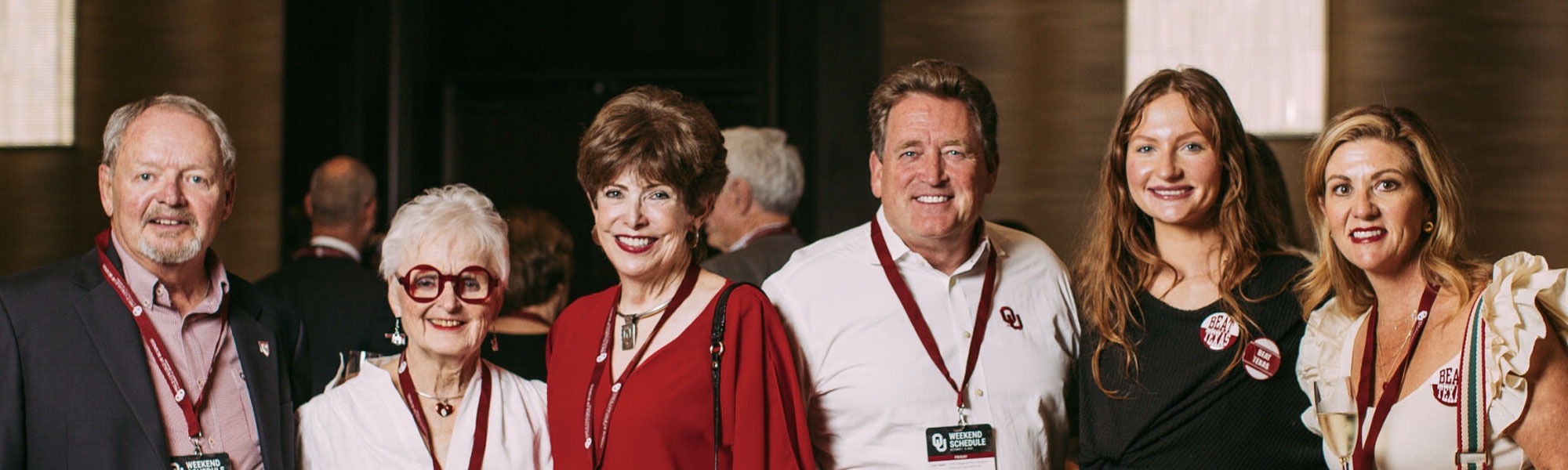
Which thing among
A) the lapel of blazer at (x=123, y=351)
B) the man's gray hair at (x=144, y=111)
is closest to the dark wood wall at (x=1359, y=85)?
the man's gray hair at (x=144, y=111)

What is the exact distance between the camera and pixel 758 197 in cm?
462

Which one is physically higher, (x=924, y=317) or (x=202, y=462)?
(x=924, y=317)

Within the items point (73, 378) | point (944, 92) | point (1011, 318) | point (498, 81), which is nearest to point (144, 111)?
point (73, 378)

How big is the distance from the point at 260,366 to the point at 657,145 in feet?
3.62

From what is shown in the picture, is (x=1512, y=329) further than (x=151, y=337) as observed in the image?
No

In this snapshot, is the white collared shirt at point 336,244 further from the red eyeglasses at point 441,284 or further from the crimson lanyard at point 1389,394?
the crimson lanyard at point 1389,394

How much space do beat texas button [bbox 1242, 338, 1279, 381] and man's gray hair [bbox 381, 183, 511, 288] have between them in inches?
66.4

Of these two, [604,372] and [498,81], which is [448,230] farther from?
[498,81]

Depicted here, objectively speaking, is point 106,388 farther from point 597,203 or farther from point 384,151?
point 384,151

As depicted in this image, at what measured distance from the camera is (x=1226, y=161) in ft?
10.0

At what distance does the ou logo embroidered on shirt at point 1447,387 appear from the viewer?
254 cm

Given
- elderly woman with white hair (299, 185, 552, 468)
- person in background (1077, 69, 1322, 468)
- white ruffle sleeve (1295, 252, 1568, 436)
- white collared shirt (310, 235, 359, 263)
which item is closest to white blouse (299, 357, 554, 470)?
elderly woman with white hair (299, 185, 552, 468)

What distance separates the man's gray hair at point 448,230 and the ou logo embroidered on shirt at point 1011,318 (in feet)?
3.88

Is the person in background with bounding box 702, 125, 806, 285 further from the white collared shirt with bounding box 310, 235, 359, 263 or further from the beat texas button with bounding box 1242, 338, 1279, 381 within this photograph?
the beat texas button with bounding box 1242, 338, 1279, 381
